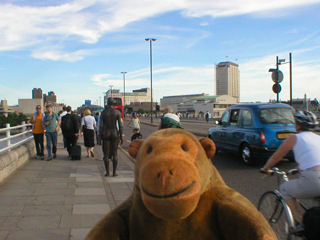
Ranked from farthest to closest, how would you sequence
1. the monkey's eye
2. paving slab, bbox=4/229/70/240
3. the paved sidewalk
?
1. the paved sidewalk
2. paving slab, bbox=4/229/70/240
3. the monkey's eye

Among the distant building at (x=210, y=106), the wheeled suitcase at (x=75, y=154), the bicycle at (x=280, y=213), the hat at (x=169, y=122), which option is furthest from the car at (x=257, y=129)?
the distant building at (x=210, y=106)

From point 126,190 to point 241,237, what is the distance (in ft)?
16.1

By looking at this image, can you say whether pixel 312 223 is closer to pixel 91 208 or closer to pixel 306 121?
pixel 306 121

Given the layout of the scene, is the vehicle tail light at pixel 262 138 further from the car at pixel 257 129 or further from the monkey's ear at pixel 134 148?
the monkey's ear at pixel 134 148

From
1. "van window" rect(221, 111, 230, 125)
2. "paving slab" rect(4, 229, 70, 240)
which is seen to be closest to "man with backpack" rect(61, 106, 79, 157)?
"van window" rect(221, 111, 230, 125)

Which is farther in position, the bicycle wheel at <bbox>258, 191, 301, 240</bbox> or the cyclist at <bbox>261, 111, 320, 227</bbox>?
the bicycle wheel at <bbox>258, 191, 301, 240</bbox>

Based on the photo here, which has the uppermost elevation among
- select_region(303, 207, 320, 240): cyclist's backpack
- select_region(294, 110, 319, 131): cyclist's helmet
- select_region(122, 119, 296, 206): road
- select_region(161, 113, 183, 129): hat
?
select_region(294, 110, 319, 131): cyclist's helmet

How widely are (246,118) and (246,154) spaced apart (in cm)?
108

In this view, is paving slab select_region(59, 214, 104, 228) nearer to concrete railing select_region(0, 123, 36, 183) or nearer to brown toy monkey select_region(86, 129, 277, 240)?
brown toy monkey select_region(86, 129, 277, 240)

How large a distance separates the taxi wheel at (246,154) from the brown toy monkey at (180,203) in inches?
298

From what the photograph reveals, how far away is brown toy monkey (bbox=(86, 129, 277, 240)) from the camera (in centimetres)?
164

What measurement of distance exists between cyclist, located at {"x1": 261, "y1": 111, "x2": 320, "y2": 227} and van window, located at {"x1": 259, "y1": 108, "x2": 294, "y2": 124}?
5.91m

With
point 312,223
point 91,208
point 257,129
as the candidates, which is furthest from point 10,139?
point 312,223

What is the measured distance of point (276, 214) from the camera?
12.2 feet
